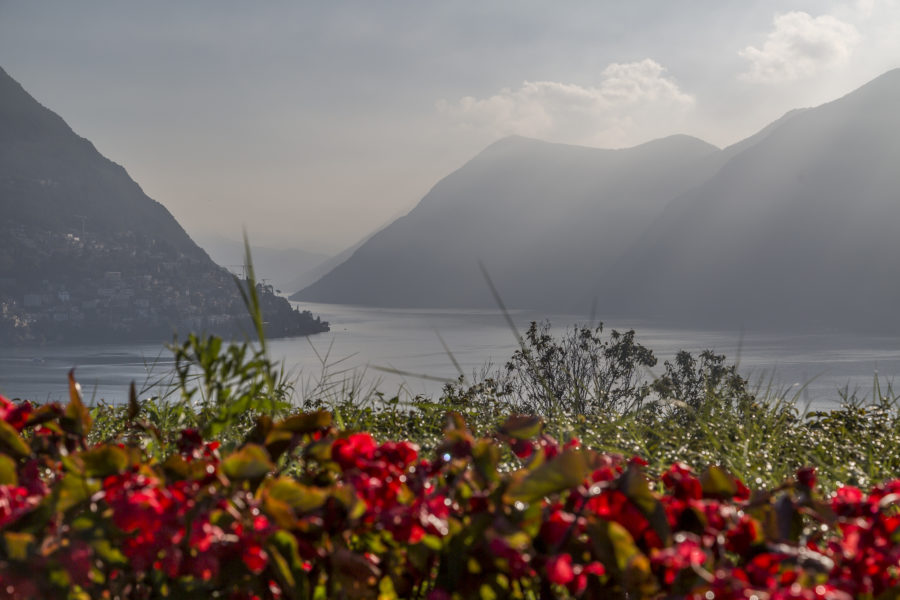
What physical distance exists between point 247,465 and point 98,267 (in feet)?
236

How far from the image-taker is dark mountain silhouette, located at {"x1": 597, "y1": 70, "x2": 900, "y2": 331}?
67.5 metres

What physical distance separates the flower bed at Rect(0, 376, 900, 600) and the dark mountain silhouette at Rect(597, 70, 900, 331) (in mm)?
64059

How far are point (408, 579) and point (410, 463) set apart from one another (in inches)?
8.5

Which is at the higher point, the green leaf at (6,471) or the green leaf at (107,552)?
the green leaf at (6,471)

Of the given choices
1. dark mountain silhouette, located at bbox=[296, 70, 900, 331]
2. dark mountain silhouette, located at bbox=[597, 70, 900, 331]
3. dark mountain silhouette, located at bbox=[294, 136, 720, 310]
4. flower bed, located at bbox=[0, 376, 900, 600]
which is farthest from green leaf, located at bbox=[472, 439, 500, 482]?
dark mountain silhouette, located at bbox=[294, 136, 720, 310]

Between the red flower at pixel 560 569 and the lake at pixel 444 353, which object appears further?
the lake at pixel 444 353

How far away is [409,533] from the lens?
3.11 feet

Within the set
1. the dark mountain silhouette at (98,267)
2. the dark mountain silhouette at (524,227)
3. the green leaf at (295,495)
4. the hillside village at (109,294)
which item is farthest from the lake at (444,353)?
the dark mountain silhouette at (524,227)

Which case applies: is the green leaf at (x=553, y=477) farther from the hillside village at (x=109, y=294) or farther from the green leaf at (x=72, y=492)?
the hillside village at (x=109, y=294)

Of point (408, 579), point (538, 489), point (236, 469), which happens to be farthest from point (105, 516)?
point (538, 489)

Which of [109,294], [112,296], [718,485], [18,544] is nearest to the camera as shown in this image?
[18,544]

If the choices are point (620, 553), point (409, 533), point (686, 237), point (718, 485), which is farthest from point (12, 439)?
point (686, 237)

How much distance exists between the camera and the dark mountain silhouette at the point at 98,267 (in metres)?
57.6

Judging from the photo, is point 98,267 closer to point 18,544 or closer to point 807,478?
point 18,544
